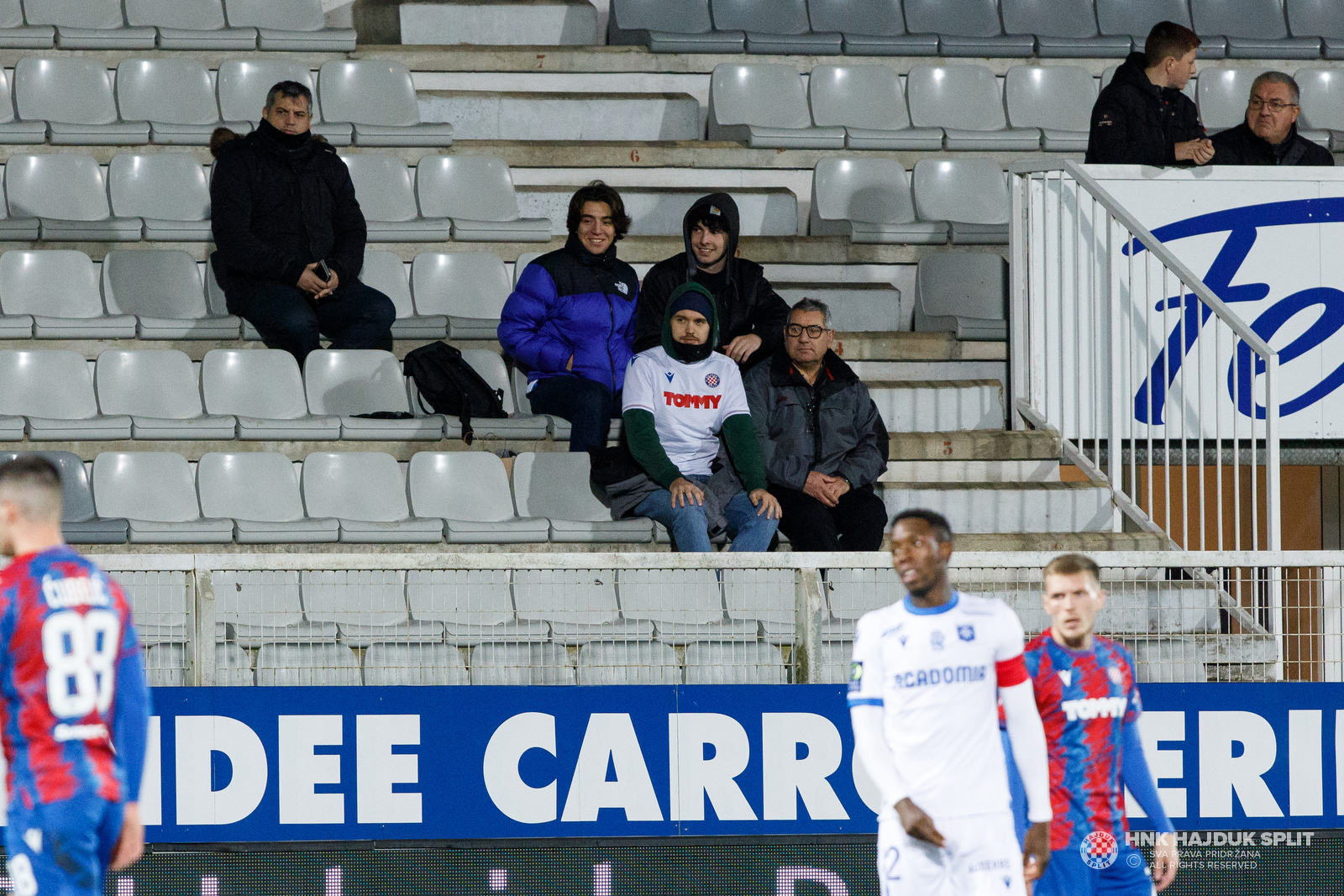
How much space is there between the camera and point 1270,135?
896cm

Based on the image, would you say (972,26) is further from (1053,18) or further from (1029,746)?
(1029,746)

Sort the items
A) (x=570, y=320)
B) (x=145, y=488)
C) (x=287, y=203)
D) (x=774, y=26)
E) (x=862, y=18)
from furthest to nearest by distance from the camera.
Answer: (x=862, y=18)
(x=774, y=26)
(x=287, y=203)
(x=570, y=320)
(x=145, y=488)

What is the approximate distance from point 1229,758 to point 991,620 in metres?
2.15

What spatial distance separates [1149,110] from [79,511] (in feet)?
17.7

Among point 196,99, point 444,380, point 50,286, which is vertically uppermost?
point 196,99

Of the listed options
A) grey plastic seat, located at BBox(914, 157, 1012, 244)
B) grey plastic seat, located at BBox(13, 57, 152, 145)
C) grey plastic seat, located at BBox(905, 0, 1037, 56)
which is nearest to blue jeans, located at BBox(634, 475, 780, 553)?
grey plastic seat, located at BBox(914, 157, 1012, 244)

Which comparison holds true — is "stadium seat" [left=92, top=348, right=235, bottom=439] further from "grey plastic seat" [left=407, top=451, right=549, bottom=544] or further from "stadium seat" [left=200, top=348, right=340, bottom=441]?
"grey plastic seat" [left=407, top=451, right=549, bottom=544]

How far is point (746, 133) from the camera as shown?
10.2m

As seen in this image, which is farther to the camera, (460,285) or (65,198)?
(65,198)

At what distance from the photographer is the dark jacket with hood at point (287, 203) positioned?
27.4 feet

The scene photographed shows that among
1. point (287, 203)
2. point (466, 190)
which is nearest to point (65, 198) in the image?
point (287, 203)

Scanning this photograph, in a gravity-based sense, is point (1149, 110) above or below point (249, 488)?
above

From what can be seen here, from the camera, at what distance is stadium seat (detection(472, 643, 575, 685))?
6.28 m

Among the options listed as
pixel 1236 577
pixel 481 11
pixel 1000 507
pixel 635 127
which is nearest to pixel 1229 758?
pixel 1236 577
